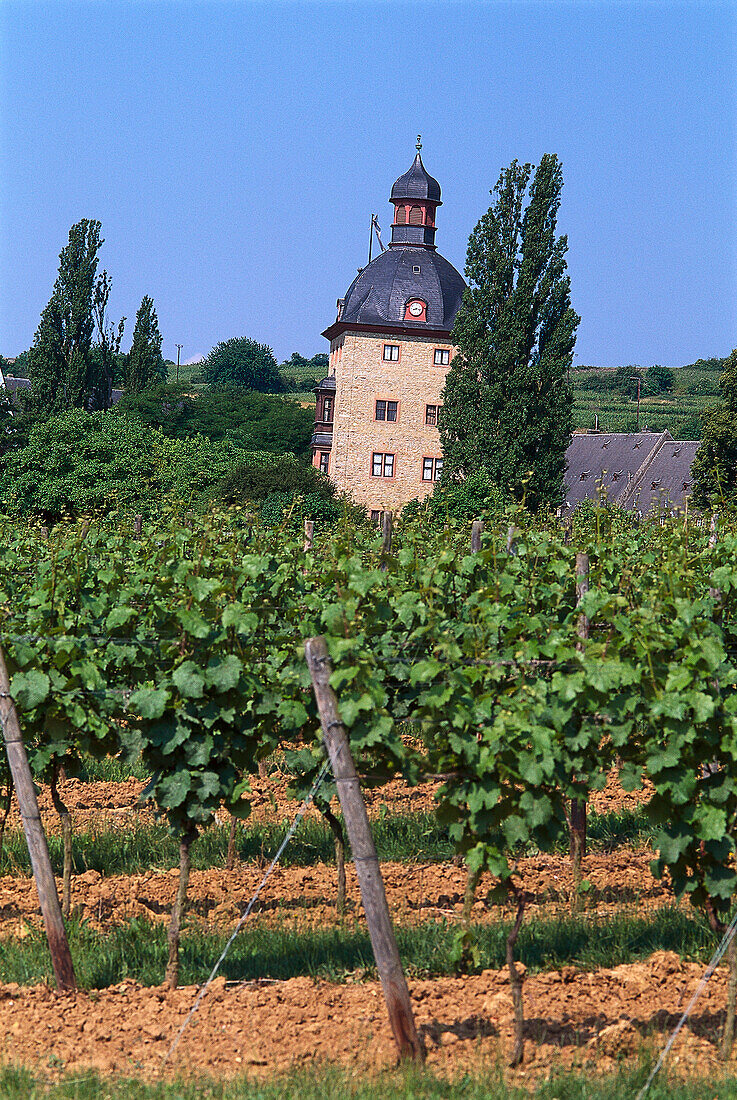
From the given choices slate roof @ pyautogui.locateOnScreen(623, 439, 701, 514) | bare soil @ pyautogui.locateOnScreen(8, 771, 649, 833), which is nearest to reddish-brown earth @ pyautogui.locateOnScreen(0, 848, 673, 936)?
bare soil @ pyautogui.locateOnScreen(8, 771, 649, 833)

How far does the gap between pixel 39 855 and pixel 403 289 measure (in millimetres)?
46259

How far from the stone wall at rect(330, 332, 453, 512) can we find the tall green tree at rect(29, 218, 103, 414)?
1081 centimetres

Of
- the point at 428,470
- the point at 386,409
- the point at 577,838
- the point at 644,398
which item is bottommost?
the point at 577,838

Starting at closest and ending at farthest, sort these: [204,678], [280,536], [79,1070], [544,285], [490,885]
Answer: [79,1070] < [204,678] < [490,885] < [280,536] < [544,285]

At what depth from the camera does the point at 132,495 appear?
125ft

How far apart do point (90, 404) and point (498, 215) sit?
18.6 meters

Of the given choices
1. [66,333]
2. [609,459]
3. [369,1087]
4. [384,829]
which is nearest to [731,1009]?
[369,1087]

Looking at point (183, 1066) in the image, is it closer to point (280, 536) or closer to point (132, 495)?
point (280, 536)

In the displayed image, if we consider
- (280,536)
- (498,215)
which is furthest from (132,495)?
(280,536)

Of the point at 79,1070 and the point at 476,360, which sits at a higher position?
the point at 476,360

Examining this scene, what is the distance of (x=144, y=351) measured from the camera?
2258 inches

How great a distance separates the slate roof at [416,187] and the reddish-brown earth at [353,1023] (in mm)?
51742

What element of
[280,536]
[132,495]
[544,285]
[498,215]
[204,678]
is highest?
[498,215]

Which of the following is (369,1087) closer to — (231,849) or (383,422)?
(231,849)
